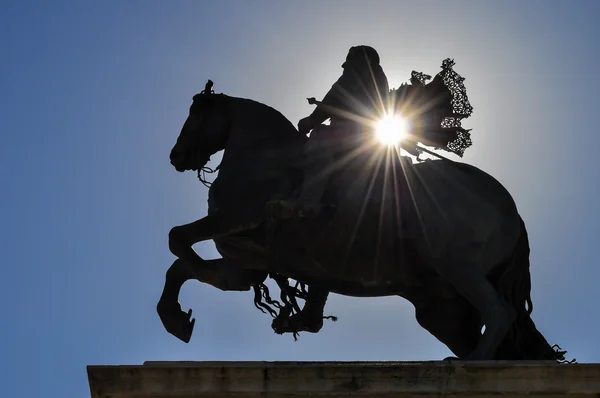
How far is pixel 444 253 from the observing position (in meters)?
10.8

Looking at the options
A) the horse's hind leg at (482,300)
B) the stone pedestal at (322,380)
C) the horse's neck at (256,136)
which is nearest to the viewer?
the stone pedestal at (322,380)

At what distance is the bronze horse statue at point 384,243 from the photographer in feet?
35.6

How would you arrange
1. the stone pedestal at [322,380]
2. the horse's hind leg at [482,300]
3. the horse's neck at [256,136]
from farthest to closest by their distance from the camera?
1. the horse's neck at [256,136]
2. the horse's hind leg at [482,300]
3. the stone pedestal at [322,380]

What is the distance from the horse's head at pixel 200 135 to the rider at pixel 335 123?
0.88 m

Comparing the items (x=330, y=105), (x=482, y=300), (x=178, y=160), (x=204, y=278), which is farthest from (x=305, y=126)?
(x=482, y=300)

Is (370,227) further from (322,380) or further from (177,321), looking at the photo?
(322,380)

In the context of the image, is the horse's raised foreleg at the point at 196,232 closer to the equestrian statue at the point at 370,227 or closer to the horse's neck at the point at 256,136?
the equestrian statue at the point at 370,227

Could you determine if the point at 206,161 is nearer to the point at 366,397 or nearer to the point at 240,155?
the point at 240,155

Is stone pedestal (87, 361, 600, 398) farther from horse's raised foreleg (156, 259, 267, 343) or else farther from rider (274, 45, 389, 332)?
horse's raised foreleg (156, 259, 267, 343)

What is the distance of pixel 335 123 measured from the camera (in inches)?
465

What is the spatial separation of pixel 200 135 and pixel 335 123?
4.71ft

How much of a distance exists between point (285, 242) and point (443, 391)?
8.37ft

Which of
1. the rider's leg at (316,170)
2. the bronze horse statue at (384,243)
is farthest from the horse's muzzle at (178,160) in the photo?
the rider's leg at (316,170)

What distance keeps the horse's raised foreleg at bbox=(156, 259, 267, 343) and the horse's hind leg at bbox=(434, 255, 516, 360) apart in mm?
1751
